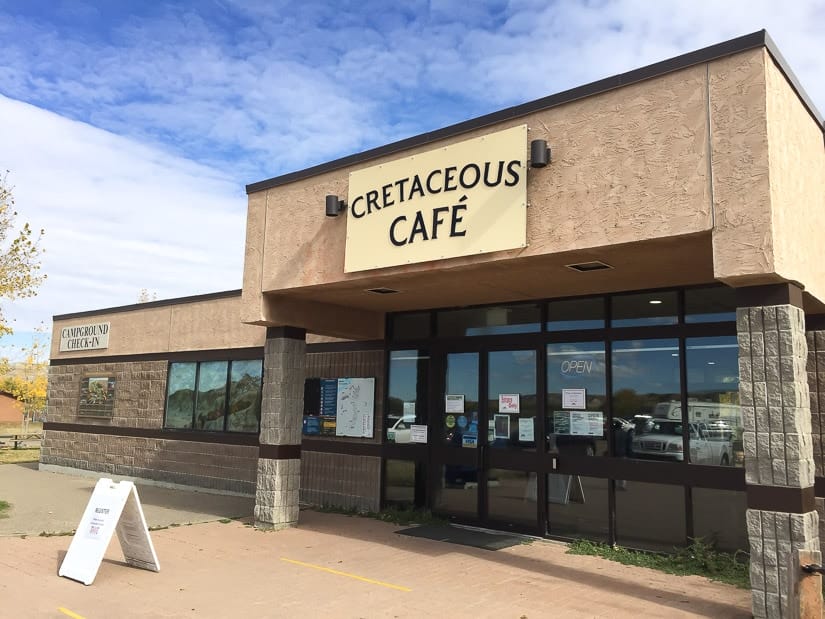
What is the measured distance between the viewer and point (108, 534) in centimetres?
770

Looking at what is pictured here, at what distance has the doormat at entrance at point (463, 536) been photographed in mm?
9766

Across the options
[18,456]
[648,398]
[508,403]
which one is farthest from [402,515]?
[18,456]

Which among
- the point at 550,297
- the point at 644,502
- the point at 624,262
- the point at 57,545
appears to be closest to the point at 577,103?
the point at 624,262

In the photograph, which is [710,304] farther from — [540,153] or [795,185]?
[540,153]

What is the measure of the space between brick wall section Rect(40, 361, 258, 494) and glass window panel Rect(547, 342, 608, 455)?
708cm

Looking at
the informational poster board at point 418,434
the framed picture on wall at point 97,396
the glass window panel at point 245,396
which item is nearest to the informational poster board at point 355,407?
the informational poster board at point 418,434

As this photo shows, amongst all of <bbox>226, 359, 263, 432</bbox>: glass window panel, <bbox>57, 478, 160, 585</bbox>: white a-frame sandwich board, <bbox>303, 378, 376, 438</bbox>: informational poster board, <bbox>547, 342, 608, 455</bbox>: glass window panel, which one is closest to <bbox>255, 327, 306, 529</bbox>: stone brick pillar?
<bbox>303, 378, 376, 438</bbox>: informational poster board

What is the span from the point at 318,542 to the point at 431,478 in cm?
240

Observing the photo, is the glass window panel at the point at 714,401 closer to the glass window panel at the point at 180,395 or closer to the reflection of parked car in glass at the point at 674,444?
the reflection of parked car in glass at the point at 674,444

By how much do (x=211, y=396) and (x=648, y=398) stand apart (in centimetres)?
1017

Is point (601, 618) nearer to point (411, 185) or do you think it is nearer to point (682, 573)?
point (682, 573)

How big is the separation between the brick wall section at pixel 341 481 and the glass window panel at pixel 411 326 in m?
2.28

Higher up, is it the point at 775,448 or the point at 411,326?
the point at 411,326

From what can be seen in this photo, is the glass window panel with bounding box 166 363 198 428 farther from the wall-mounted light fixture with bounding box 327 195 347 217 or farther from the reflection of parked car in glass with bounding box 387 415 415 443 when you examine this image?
the wall-mounted light fixture with bounding box 327 195 347 217
